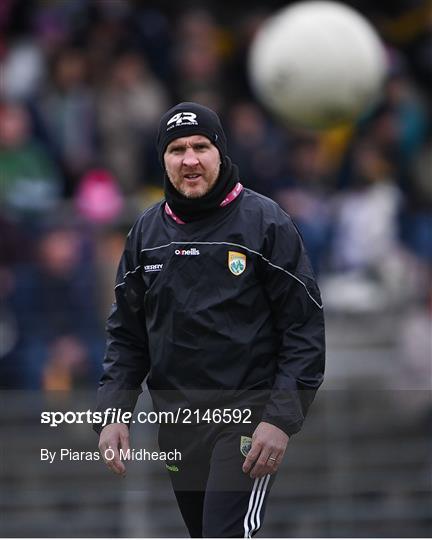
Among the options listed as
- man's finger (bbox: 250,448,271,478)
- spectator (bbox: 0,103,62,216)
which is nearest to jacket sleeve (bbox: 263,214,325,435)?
man's finger (bbox: 250,448,271,478)

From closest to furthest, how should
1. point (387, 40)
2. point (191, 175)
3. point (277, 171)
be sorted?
point (191, 175) < point (277, 171) < point (387, 40)

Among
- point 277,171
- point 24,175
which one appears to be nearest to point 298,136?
point 277,171

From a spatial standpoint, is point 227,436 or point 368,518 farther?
point 368,518

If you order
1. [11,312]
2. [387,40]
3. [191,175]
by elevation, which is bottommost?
[11,312]

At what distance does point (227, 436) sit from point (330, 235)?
18.7 ft

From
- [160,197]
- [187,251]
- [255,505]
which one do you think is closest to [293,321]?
[187,251]

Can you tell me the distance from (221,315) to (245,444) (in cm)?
49

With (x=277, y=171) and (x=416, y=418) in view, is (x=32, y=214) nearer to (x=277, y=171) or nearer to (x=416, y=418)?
(x=277, y=171)

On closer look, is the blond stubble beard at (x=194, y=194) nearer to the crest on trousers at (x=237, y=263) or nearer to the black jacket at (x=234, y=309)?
the black jacket at (x=234, y=309)

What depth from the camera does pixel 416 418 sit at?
1087 cm

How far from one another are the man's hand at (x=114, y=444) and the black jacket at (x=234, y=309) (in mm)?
216

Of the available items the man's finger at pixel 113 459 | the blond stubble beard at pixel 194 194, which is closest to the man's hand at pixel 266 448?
the man's finger at pixel 113 459

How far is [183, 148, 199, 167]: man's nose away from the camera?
5746 millimetres

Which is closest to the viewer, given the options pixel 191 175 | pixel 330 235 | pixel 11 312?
pixel 191 175
